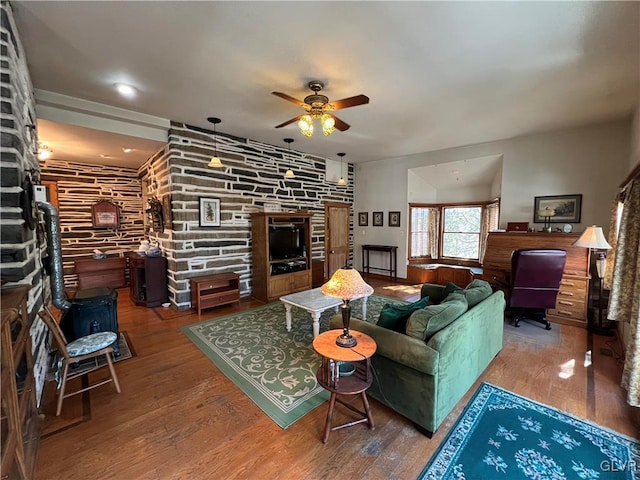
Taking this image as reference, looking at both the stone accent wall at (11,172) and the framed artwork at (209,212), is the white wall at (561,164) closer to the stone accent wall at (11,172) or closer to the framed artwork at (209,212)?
the framed artwork at (209,212)

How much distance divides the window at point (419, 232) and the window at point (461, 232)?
42 cm

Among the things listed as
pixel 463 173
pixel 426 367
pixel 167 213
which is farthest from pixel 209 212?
pixel 463 173

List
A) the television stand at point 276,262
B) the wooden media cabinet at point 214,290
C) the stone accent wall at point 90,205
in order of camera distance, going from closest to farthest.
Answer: the wooden media cabinet at point 214,290 < the television stand at point 276,262 < the stone accent wall at point 90,205

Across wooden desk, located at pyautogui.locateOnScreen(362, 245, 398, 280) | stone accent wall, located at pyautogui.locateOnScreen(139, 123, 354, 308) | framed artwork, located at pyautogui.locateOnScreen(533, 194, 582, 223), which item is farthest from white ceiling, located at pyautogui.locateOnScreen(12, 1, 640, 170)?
wooden desk, located at pyautogui.locateOnScreen(362, 245, 398, 280)

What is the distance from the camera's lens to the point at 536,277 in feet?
11.8

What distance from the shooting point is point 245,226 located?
5.19 m

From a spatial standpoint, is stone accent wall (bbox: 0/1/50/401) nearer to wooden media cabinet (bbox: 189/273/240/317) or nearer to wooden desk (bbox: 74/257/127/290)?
wooden media cabinet (bbox: 189/273/240/317)

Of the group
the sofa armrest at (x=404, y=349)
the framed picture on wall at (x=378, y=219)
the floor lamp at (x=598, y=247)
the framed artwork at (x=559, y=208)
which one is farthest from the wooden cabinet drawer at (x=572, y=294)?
the framed picture on wall at (x=378, y=219)

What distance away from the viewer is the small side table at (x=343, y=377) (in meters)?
1.81

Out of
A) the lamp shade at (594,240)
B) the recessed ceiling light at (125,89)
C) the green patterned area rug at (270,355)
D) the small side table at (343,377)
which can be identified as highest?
the recessed ceiling light at (125,89)

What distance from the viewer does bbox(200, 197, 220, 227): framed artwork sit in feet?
15.0

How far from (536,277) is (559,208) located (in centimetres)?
179

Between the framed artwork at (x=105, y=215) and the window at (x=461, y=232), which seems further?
the window at (x=461, y=232)

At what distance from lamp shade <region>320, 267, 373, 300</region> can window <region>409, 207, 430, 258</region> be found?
5177 millimetres
